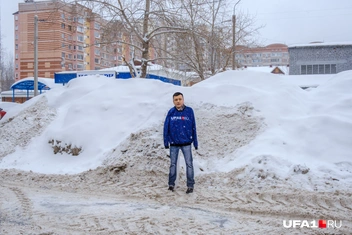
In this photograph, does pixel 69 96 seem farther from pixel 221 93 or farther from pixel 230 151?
pixel 230 151

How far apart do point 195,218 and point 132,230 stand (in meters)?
0.85

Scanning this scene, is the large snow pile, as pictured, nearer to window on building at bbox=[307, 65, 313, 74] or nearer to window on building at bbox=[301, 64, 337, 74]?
window on building at bbox=[301, 64, 337, 74]

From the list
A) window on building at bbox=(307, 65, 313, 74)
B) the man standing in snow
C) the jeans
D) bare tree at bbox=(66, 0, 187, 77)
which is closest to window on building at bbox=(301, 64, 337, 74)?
window on building at bbox=(307, 65, 313, 74)

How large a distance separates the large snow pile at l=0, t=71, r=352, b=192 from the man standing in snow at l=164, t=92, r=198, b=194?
0.78m

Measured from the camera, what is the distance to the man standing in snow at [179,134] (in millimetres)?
6246

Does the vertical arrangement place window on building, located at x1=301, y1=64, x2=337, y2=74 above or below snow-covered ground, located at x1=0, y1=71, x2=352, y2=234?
above

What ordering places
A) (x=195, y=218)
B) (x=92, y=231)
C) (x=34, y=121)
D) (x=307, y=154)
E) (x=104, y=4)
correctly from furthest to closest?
(x=104, y=4)
(x=34, y=121)
(x=307, y=154)
(x=195, y=218)
(x=92, y=231)

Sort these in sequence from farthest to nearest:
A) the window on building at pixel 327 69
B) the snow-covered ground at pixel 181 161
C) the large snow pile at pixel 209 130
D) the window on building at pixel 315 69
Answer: the window on building at pixel 315 69 → the window on building at pixel 327 69 → the large snow pile at pixel 209 130 → the snow-covered ground at pixel 181 161

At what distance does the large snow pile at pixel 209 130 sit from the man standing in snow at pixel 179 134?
784mm

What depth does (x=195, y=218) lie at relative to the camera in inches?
181

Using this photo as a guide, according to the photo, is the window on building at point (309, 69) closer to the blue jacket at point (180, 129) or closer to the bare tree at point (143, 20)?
the bare tree at point (143, 20)

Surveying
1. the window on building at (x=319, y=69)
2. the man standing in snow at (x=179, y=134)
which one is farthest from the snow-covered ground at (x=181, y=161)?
the window on building at (x=319, y=69)

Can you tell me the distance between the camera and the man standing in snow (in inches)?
246

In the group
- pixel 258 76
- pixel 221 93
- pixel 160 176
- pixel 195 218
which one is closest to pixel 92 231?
pixel 195 218
